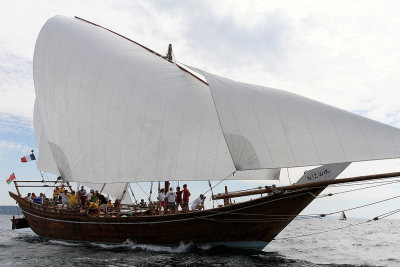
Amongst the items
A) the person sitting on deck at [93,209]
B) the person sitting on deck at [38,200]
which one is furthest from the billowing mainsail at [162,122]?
the person sitting on deck at [38,200]

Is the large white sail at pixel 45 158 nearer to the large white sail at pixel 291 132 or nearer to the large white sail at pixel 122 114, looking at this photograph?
the large white sail at pixel 122 114

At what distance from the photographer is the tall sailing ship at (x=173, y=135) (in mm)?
12609

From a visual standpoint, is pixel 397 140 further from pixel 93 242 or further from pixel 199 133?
pixel 93 242

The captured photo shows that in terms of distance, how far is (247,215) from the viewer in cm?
1469

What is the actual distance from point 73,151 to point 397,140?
52.8 ft

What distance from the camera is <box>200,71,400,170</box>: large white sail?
11.8m

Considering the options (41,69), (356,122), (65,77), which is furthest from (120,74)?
(356,122)

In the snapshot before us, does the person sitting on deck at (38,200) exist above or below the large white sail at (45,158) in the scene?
below

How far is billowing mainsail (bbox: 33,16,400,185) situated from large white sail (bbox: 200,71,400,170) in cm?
4

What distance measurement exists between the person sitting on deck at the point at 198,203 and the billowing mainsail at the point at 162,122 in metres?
1.01

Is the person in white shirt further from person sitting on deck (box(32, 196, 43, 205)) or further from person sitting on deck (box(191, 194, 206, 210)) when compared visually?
person sitting on deck (box(32, 196, 43, 205))

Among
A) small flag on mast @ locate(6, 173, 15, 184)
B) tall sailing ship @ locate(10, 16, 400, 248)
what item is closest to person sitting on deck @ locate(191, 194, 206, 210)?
tall sailing ship @ locate(10, 16, 400, 248)

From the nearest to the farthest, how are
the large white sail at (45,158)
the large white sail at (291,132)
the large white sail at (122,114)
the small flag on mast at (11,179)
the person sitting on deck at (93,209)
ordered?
the large white sail at (291,132) → the large white sail at (122,114) → the person sitting on deck at (93,209) → the large white sail at (45,158) → the small flag on mast at (11,179)

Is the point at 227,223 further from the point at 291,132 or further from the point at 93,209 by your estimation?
the point at 93,209
